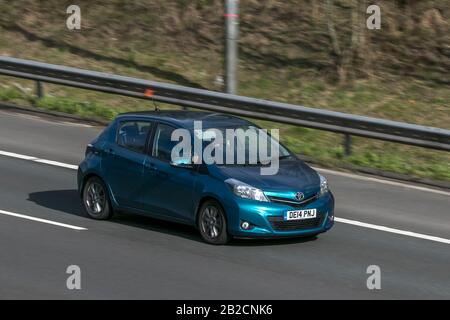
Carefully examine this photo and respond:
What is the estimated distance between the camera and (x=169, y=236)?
1370cm

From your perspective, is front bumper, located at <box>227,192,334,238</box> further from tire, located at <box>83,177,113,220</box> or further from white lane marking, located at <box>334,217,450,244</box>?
tire, located at <box>83,177,113,220</box>

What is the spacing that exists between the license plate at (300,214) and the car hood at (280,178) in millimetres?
257

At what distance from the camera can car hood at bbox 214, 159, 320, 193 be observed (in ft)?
42.7

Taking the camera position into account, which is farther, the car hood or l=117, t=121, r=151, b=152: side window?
l=117, t=121, r=151, b=152: side window

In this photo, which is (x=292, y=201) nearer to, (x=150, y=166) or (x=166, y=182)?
(x=166, y=182)

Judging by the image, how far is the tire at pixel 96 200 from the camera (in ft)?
47.6

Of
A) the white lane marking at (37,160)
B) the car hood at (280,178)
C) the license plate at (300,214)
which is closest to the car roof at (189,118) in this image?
the car hood at (280,178)

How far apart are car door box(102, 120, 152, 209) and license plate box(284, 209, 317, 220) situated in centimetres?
213

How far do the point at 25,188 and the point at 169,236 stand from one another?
3454mm

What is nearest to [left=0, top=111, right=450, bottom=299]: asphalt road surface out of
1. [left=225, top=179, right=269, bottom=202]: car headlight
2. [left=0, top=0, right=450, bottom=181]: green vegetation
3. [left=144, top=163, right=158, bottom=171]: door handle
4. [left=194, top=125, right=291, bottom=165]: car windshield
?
[left=225, top=179, right=269, bottom=202]: car headlight

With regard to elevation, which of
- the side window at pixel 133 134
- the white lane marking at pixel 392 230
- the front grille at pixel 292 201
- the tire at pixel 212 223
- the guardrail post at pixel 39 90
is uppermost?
the side window at pixel 133 134

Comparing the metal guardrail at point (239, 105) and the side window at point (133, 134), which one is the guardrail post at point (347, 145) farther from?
the side window at point (133, 134)

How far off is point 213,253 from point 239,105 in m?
7.46

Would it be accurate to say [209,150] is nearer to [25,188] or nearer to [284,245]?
[284,245]
